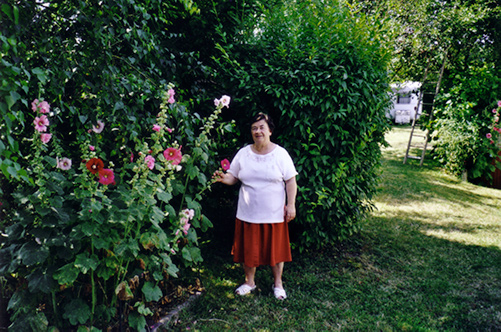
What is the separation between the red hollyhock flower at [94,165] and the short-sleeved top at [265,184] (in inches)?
55.8

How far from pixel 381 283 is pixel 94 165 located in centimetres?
305

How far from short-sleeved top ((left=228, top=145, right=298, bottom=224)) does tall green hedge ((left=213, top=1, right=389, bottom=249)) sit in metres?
0.50

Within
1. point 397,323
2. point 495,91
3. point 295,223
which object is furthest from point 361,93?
point 495,91

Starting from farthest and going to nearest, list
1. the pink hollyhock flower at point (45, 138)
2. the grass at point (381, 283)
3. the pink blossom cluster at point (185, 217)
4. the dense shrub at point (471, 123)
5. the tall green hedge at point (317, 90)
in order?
1. the dense shrub at point (471, 123)
2. the tall green hedge at point (317, 90)
3. the grass at point (381, 283)
4. the pink blossom cluster at point (185, 217)
5. the pink hollyhock flower at point (45, 138)

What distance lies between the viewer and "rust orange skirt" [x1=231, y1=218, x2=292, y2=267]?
10.5 feet

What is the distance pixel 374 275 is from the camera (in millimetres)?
3848

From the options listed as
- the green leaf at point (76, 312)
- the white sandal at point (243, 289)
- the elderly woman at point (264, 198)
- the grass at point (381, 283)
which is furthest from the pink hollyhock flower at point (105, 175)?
the white sandal at point (243, 289)

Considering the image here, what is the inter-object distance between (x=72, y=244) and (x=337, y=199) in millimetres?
2703

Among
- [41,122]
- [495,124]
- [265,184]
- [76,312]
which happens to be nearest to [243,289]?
[265,184]

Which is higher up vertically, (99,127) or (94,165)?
(99,127)

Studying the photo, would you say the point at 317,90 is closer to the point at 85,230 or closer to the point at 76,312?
the point at 85,230

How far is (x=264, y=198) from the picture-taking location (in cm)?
317

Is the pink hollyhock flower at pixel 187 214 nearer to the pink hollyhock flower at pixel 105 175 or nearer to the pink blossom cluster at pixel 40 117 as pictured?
the pink hollyhock flower at pixel 105 175

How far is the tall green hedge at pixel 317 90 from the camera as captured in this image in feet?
11.8
